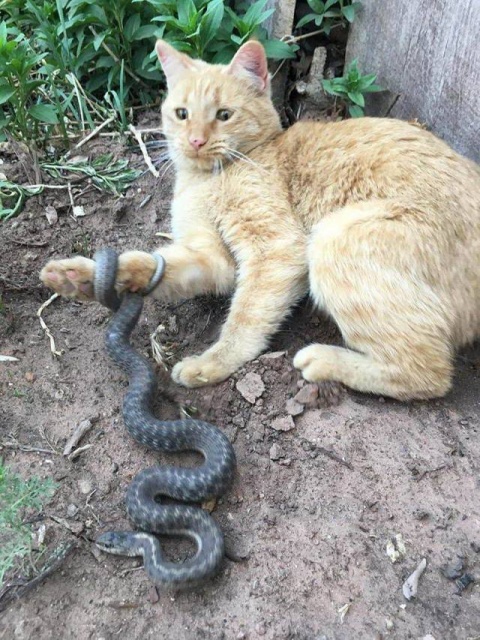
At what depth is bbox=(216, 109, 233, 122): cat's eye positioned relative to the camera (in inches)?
143

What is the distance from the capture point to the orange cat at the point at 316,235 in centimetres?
299

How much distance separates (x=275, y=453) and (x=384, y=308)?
33.7 inches

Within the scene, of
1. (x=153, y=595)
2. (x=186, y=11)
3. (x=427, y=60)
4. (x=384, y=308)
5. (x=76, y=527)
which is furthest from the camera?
(x=186, y=11)

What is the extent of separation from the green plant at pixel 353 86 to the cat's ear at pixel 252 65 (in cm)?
63

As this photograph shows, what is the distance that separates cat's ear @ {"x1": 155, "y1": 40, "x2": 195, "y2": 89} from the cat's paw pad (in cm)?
145

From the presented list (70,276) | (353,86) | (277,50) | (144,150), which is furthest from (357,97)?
(70,276)

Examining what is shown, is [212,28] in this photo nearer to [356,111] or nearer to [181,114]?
[181,114]

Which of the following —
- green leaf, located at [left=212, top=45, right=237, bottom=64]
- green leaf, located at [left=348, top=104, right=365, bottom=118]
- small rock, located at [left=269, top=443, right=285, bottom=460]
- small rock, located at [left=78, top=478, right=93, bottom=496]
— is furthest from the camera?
green leaf, located at [left=212, top=45, right=237, bottom=64]

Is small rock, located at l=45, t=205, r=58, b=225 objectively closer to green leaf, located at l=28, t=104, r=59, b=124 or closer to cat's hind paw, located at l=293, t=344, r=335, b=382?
green leaf, located at l=28, t=104, r=59, b=124

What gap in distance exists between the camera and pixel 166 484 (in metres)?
2.65

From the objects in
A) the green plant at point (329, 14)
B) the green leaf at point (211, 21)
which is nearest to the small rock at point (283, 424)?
the green leaf at point (211, 21)

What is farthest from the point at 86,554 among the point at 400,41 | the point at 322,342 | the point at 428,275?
the point at 400,41

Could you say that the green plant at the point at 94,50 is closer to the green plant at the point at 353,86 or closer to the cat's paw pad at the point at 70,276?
the green plant at the point at 353,86

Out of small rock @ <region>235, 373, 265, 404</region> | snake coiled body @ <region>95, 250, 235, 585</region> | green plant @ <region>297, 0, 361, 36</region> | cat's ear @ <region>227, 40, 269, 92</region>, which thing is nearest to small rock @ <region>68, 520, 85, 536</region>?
snake coiled body @ <region>95, 250, 235, 585</region>
